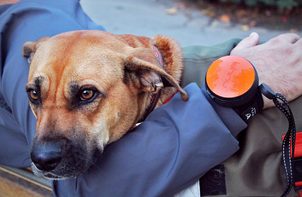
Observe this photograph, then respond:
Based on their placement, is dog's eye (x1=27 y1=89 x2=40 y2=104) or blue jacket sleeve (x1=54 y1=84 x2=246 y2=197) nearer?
blue jacket sleeve (x1=54 y1=84 x2=246 y2=197)

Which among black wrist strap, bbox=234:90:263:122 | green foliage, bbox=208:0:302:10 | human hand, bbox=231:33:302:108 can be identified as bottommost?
green foliage, bbox=208:0:302:10

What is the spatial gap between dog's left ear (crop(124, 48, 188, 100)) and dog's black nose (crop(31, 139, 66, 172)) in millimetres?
496

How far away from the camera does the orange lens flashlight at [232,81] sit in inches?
81.9

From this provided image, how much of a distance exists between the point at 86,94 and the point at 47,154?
0.34 m

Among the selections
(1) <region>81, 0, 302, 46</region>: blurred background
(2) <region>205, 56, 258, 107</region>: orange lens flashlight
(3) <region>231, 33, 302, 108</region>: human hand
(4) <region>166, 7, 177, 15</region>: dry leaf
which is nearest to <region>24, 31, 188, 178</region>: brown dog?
(2) <region>205, 56, 258, 107</region>: orange lens flashlight

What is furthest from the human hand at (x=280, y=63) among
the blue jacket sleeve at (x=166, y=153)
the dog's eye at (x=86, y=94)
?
the dog's eye at (x=86, y=94)

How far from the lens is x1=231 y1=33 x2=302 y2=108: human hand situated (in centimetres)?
217

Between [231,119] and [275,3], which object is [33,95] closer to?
[231,119]

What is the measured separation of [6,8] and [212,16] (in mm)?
3869

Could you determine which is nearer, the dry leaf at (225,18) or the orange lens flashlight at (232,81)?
the orange lens flashlight at (232,81)

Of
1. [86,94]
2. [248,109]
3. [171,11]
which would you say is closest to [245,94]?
[248,109]

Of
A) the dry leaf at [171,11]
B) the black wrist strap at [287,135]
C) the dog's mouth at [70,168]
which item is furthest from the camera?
the dry leaf at [171,11]

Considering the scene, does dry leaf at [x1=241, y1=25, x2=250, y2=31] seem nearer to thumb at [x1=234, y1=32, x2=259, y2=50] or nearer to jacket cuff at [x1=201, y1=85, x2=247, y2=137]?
thumb at [x1=234, y1=32, x2=259, y2=50]

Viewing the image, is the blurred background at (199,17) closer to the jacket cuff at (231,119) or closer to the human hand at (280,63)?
the human hand at (280,63)
